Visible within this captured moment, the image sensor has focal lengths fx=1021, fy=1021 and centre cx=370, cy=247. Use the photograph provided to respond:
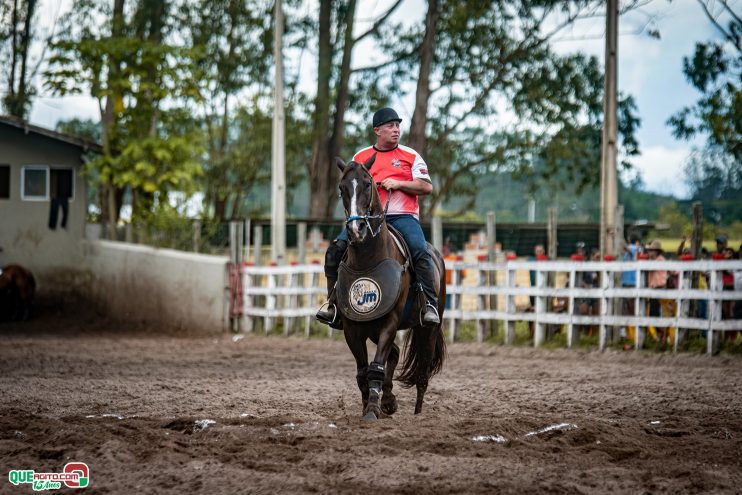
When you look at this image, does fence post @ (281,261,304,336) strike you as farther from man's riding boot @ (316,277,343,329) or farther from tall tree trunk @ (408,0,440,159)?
man's riding boot @ (316,277,343,329)

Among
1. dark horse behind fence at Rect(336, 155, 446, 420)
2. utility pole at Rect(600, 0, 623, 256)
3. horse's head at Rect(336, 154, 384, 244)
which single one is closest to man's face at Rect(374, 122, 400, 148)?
dark horse behind fence at Rect(336, 155, 446, 420)

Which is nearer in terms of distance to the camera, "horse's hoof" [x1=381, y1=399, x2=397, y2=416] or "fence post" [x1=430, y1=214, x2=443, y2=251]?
"horse's hoof" [x1=381, y1=399, x2=397, y2=416]

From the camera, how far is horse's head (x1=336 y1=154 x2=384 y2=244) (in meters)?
7.78

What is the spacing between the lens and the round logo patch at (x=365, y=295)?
8.18 meters

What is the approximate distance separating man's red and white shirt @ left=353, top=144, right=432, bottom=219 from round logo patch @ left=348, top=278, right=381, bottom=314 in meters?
0.91

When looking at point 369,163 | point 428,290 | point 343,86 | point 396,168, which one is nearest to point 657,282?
point 428,290

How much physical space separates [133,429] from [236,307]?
13437mm

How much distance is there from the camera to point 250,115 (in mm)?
40406

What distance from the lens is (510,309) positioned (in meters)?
16.4

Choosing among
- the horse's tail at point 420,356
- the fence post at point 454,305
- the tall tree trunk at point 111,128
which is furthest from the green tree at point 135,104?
the horse's tail at point 420,356

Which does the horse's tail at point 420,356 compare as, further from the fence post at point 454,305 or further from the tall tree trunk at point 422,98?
the tall tree trunk at point 422,98

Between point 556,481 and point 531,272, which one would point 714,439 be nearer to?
point 556,481

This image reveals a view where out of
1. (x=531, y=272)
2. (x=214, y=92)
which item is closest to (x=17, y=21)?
(x=214, y=92)

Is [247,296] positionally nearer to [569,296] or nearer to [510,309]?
[510,309]
